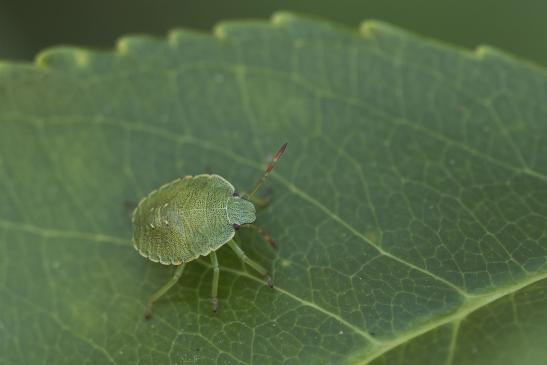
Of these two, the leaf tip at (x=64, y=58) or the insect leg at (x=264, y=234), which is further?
the leaf tip at (x=64, y=58)

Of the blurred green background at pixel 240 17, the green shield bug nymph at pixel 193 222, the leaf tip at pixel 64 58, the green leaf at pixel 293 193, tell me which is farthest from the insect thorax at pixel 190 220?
the blurred green background at pixel 240 17

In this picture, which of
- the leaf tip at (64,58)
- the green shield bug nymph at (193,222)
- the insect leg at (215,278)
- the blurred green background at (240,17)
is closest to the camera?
the insect leg at (215,278)

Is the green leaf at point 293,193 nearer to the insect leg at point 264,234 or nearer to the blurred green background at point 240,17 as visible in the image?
the insect leg at point 264,234

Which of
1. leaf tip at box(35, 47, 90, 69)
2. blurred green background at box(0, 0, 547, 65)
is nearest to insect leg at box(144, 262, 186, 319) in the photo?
leaf tip at box(35, 47, 90, 69)

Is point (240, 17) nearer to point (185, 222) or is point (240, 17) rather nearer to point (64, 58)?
point (64, 58)

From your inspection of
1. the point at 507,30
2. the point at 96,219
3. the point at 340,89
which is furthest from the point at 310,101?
the point at 507,30

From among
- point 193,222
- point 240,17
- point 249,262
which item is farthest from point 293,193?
point 240,17

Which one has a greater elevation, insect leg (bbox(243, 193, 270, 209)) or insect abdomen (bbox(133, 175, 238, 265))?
insect leg (bbox(243, 193, 270, 209))

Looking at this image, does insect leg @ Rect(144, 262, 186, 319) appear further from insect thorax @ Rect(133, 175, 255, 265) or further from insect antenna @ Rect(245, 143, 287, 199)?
insect antenna @ Rect(245, 143, 287, 199)
